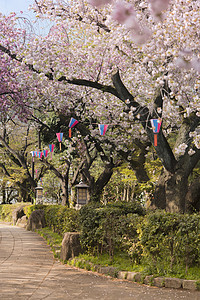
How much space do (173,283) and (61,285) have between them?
193 cm

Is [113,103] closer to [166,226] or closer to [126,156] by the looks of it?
[126,156]

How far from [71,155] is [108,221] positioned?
9540 mm

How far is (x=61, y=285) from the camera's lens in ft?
20.4

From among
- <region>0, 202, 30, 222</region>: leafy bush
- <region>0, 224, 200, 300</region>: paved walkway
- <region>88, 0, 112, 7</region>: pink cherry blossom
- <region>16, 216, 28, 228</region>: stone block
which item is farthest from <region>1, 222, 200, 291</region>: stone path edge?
<region>0, 202, 30, 222</region>: leafy bush

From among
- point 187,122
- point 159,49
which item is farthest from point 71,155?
point 159,49

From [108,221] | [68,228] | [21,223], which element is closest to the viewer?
[108,221]

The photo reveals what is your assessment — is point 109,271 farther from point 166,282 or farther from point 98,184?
point 98,184

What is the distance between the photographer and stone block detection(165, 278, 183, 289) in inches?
235

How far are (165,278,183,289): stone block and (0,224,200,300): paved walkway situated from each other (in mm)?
139

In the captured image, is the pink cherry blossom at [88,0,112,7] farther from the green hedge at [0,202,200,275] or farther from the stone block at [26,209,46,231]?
the stone block at [26,209,46,231]

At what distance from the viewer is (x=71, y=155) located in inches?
678

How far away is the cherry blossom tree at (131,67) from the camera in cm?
787

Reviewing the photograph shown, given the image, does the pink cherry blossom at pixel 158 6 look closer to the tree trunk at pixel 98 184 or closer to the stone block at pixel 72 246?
the stone block at pixel 72 246

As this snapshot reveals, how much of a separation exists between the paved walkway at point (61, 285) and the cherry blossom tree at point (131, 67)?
329cm
